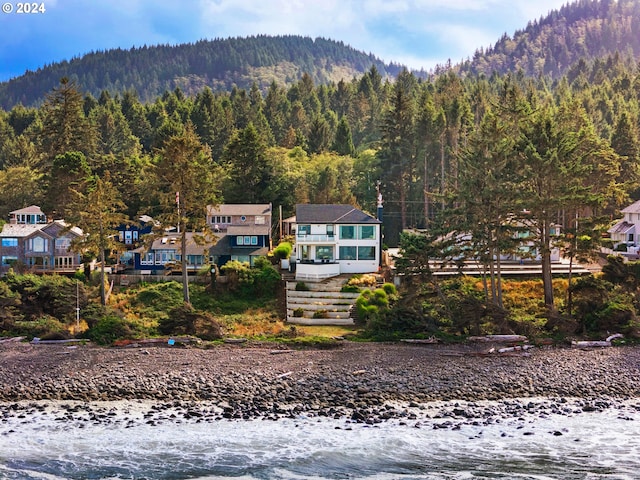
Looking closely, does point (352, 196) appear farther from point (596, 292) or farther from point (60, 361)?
point (60, 361)

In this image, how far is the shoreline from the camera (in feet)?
74.6

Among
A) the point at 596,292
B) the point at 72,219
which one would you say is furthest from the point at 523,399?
the point at 72,219

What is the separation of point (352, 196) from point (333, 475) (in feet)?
136

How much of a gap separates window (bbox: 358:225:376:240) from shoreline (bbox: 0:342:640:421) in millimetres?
14695

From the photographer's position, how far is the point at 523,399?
75.6 ft

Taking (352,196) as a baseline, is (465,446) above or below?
below

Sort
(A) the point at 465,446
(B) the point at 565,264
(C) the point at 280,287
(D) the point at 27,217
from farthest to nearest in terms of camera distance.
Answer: (D) the point at 27,217
(B) the point at 565,264
(C) the point at 280,287
(A) the point at 465,446

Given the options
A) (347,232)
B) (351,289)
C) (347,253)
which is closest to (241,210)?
(347,232)

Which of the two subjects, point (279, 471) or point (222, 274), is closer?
point (279, 471)

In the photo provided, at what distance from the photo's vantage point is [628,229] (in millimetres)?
46438

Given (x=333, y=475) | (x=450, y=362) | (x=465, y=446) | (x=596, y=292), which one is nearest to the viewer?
(x=333, y=475)

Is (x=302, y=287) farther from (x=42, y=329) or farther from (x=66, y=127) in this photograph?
(x=66, y=127)

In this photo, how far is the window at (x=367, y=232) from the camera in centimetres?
4225

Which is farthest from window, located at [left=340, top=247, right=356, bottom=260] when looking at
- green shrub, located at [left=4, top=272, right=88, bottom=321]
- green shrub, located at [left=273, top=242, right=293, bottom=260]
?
green shrub, located at [left=4, top=272, right=88, bottom=321]
